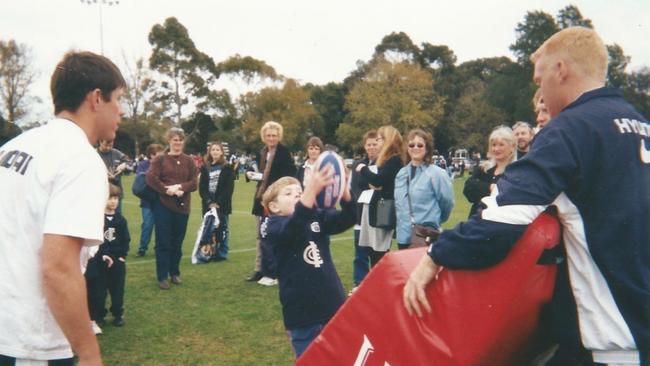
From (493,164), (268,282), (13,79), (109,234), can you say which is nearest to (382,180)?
(493,164)

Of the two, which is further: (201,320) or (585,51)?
(201,320)

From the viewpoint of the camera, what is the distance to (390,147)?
7234 mm

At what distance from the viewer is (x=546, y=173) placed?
2143 millimetres

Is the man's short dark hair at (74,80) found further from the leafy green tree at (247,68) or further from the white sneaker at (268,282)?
the leafy green tree at (247,68)

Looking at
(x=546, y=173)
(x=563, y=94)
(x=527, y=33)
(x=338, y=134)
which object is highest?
(x=527, y=33)

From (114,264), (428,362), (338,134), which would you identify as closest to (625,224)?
(428,362)

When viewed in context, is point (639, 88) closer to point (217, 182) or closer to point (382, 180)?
point (217, 182)

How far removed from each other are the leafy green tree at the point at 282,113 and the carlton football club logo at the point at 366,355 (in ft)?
224

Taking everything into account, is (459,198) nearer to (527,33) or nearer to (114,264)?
(114,264)

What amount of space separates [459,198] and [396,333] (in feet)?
72.9

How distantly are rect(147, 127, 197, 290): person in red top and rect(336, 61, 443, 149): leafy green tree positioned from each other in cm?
5370

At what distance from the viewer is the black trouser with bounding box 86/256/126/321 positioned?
6.21 metres

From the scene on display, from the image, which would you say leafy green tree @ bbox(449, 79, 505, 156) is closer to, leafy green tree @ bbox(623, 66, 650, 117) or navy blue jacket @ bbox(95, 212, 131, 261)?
leafy green tree @ bbox(623, 66, 650, 117)

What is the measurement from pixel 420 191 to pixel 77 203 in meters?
4.83
